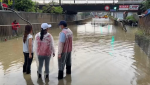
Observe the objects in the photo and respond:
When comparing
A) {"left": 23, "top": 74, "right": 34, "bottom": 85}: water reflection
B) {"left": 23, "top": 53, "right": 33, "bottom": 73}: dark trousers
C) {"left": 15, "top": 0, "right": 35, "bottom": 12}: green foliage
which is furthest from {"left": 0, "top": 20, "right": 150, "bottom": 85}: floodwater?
{"left": 15, "top": 0, "right": 35, "bottom": 12}: green foliage

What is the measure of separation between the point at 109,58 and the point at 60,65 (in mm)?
3471

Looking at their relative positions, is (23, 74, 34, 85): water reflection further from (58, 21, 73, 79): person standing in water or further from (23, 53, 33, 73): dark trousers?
(58, 21, 73, 79): person standing in water

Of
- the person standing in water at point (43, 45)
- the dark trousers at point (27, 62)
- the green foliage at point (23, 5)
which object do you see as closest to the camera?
the person standing in water at point (43, 45)

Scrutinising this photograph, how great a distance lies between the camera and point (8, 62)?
7301 millimetres

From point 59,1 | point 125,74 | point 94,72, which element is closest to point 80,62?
point 94,72

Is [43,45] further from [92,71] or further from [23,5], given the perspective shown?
[23,5]

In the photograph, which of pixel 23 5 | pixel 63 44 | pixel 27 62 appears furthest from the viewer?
pixel 23 5

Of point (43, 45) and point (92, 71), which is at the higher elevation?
point (43, 45)

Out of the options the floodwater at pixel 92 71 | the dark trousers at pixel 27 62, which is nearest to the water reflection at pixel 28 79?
the floodwater at pixel 92 71

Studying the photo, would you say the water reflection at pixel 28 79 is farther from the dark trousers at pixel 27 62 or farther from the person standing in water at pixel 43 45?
the person standing in water at pixel 43 45

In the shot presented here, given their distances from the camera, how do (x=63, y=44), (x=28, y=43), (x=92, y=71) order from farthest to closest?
(x=92, y=71)
(x=28, y=43)
(x=63, y=44)

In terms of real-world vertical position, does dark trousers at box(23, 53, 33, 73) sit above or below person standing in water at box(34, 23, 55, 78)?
below

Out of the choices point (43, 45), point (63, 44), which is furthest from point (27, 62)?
point (63, 44)

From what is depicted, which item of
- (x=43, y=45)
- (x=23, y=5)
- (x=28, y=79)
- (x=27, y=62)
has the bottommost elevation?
(x=28, y=79)
